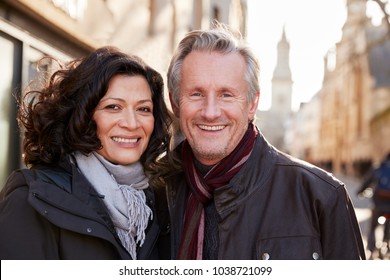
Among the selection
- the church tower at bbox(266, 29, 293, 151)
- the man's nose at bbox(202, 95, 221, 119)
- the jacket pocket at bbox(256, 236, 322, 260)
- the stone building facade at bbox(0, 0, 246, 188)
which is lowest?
the jacket pocket at bbox(256, 236, 322, 260)

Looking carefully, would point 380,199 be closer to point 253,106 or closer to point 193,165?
point 253,106

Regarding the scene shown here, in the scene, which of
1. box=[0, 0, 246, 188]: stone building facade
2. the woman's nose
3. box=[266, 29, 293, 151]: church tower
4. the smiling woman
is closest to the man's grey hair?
the smiling woman

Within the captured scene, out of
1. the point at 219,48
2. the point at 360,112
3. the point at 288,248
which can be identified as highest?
the point at 360,112

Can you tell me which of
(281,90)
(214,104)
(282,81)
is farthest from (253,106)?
(281,90)

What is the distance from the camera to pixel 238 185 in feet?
9.25

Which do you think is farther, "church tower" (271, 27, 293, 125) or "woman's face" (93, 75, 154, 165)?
"church tower" (271, 27, 293, 125)

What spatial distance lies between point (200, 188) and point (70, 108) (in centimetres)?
68

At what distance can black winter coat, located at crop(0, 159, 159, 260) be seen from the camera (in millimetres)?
2369

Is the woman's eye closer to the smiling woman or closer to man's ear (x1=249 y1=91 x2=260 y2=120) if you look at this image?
the smiling woman

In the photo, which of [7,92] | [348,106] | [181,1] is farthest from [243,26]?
[348,106]

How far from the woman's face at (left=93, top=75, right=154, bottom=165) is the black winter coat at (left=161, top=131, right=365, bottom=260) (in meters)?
0.45

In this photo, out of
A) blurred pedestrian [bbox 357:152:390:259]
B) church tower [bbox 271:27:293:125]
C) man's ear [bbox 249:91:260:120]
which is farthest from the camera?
church tower [bbox 271:27:293:125]
